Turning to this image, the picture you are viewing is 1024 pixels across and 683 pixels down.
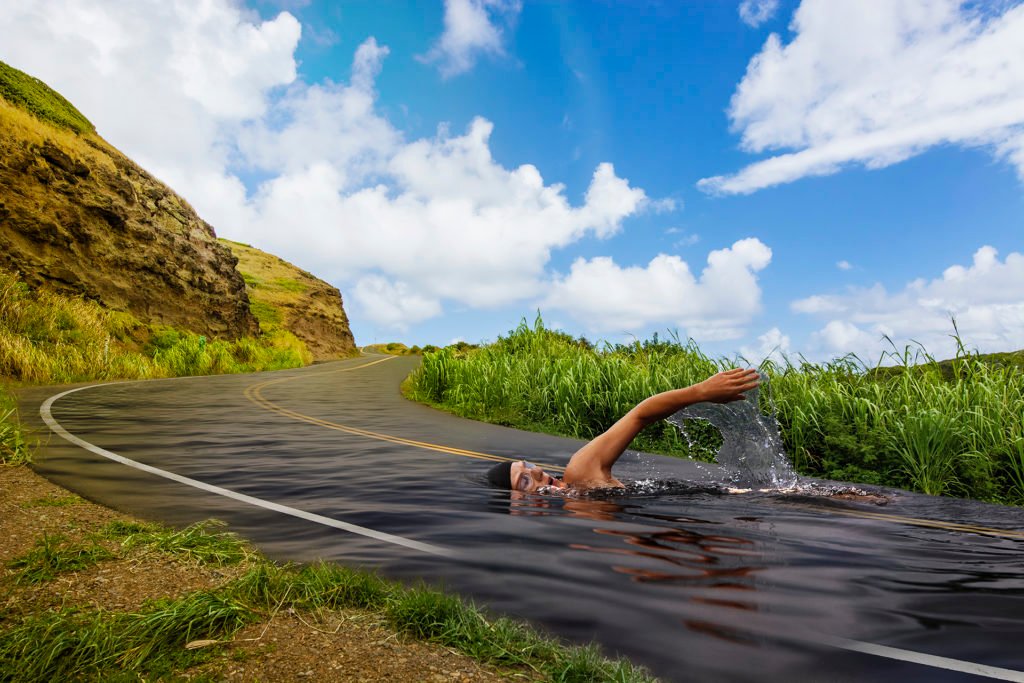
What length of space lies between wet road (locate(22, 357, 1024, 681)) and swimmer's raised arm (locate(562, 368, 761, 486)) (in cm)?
43

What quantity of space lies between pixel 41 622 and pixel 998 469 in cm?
863

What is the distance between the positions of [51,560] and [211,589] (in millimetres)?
1425

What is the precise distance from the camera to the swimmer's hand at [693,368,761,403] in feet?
19.7

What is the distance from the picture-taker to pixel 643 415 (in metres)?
6.53

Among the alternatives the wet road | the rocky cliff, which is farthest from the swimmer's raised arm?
the rocky cliff

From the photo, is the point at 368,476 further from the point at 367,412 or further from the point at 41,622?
the point at 367,412

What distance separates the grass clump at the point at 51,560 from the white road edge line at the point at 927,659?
14.1 ft

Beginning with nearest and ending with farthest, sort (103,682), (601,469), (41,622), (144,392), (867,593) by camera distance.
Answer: (103,682)
(41,622)
(867,593)
(601,469)
(144,392)

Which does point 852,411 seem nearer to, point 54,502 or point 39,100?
point 54,502

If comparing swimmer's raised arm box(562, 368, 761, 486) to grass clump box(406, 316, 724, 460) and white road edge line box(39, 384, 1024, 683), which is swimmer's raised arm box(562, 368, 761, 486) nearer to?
white road edge line box(39, 384, 1024, 683)

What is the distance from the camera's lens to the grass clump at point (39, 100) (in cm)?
3234

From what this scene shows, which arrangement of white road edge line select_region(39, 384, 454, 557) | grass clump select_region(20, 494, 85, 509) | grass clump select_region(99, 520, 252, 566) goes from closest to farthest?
grass clump select_region(99, 520, 252, 566) < white road edge line select_region(39, 384, 454, 557) < grass clump select_region(20, 494, 85, 509)

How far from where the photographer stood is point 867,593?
3.80 m

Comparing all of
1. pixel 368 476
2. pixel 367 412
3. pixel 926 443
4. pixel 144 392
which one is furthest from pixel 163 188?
pixel 926 443
